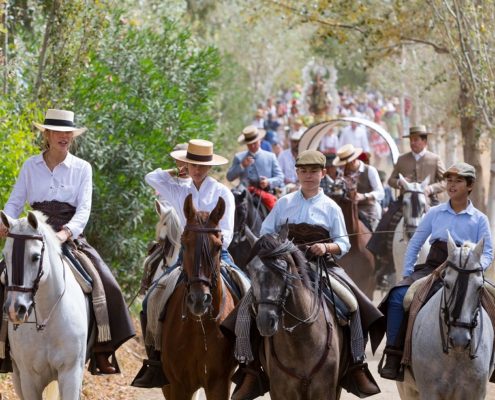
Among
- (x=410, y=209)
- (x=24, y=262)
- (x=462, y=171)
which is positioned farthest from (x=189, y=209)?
(x=410, y=209)

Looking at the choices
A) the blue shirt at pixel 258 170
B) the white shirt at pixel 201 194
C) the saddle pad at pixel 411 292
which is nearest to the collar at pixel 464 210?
the saddle pad at pixel 411 292

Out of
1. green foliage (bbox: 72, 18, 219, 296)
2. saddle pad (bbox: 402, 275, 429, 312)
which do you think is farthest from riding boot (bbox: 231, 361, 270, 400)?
green foliage (bbox: 72, 18, 219, 296)

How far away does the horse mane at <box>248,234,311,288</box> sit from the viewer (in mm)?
8406

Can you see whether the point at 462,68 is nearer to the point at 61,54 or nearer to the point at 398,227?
the point at 398,227

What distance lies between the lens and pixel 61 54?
13992mm

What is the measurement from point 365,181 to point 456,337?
9.65m

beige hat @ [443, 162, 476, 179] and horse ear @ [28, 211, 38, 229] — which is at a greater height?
beige hat @ [443, 162, 476, 179]

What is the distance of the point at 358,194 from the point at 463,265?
8.33 m

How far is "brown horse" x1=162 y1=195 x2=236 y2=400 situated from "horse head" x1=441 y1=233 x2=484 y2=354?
6.13 feet

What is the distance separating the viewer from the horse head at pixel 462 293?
27.9ft

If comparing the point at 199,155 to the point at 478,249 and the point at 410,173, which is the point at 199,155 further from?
the point at 410,173

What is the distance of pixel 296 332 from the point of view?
880 centimetres

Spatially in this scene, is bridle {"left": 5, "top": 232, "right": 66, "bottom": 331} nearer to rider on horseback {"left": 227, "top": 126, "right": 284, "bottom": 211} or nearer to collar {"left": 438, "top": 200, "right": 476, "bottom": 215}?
collar {"left": 438, "top": 200, "right": 476, "bottom": 215}

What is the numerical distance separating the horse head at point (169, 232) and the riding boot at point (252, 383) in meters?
2.33
